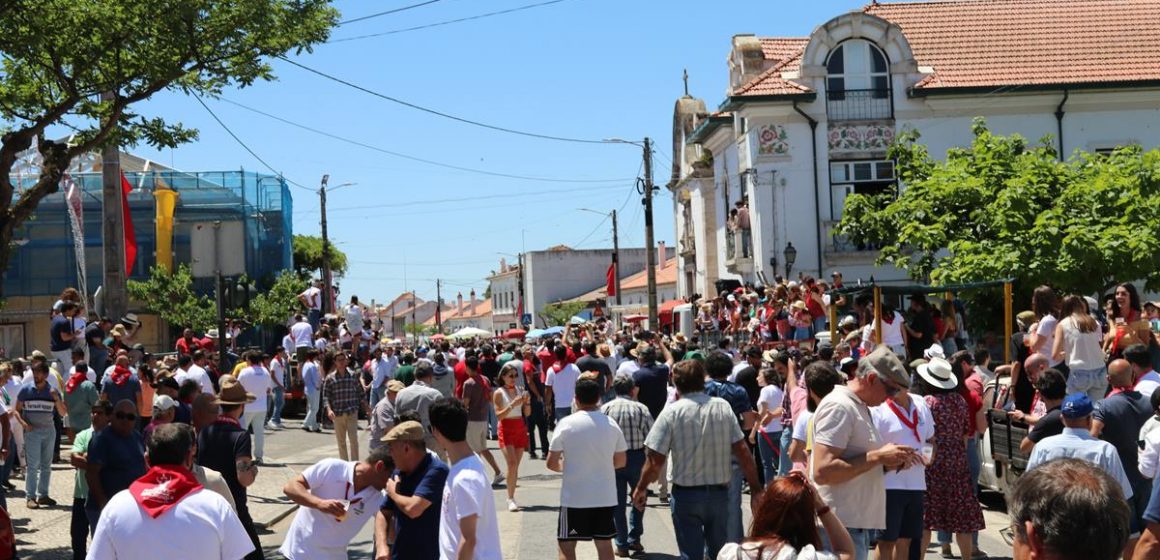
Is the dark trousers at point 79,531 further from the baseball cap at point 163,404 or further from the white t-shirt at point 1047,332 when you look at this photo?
the white t-shirt at point 1047,332

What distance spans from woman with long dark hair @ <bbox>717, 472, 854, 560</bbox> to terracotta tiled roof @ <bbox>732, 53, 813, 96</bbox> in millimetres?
31153

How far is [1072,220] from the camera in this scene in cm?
2617

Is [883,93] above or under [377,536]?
above

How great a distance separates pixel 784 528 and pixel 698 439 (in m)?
4.14

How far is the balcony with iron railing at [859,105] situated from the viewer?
35781mm

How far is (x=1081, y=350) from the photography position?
42.9ft

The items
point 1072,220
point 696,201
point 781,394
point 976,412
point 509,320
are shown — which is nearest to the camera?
point 976,412

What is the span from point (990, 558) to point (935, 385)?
189 cm

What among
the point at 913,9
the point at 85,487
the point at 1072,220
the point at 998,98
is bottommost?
the point at 85,487

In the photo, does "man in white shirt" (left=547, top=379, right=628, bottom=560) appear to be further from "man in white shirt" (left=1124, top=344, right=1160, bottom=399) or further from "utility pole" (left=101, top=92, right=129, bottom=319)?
"utility pole" (left=101, top=92, right=129, bottom=319)

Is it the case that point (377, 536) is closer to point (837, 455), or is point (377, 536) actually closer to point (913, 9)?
point (837, 455)

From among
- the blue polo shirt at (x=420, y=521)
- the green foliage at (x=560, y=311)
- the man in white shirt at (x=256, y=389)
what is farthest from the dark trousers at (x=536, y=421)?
the green foliage at (x=560, y=311)

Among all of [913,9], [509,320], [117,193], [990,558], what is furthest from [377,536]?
[509,320]

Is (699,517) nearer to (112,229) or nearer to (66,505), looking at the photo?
Result: (66,505)
